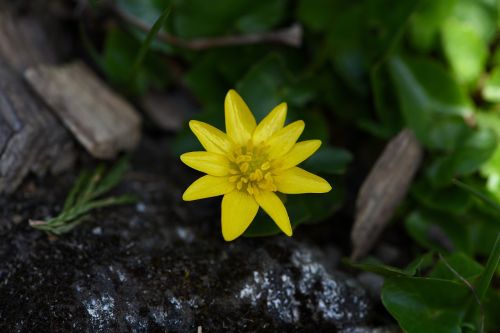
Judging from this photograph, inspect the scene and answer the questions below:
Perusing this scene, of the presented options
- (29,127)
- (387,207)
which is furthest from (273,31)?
(29,127)

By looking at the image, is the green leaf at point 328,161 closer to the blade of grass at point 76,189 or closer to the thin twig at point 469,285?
the thin twig at point 469,285

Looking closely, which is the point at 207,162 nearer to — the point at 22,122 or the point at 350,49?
the point at 22,122

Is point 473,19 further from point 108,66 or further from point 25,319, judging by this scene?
point 25,319

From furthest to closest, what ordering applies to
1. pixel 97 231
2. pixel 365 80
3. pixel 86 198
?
pixel 365 80, pixel 86 198, pixel 97 231

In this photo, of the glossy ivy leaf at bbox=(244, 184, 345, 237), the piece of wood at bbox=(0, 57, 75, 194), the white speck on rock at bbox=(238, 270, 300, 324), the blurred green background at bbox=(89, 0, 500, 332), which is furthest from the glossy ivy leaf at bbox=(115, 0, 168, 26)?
the white speck on rock at bbox=(238, 270, 300, 324)

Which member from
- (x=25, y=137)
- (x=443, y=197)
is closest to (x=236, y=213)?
(x=25, y=137)

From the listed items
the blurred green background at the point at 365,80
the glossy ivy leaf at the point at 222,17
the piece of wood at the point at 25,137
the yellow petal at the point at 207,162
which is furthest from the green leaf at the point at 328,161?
the piece of wood at the point at 25,137
